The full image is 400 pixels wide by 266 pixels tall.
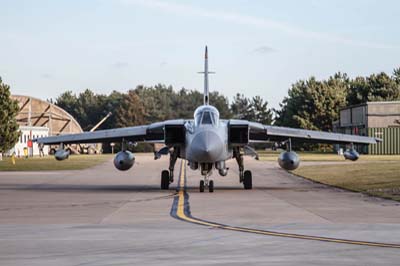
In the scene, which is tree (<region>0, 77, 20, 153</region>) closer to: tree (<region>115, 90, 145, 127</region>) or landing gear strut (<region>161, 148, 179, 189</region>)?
landing gear strut (<region>161, 148, 179, 189</region>)

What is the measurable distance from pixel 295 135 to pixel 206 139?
234 inches

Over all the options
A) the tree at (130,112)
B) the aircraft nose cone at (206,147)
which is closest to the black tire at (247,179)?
the aircraft nose cone at (206,147)

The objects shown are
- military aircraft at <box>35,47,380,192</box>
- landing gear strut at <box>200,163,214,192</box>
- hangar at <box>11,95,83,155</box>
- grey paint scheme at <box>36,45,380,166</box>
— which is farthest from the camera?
hangar at <box>11,95,83,155</box>

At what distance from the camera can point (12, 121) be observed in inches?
2788

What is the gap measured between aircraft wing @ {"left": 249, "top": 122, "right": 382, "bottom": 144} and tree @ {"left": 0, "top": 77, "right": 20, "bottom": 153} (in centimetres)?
4177

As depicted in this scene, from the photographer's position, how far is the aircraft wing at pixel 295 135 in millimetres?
29172

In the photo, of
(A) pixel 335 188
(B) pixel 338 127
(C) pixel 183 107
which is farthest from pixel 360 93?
(A) pixel 335 188

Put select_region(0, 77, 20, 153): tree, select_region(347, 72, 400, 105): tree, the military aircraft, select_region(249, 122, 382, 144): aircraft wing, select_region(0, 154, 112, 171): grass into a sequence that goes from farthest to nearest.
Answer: select_region(347, 72, 400, 105): tree → select_region(0, 77, 20, 153): tree → select_region(0, 154, 112, 171): grass → select_region(249, 122, 382, 144): aircraft wing → the military aircraft

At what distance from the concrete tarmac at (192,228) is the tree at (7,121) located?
4347cm

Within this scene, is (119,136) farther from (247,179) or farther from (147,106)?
(147,106)

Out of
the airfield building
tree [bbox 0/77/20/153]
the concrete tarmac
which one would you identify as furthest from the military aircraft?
the airfield building

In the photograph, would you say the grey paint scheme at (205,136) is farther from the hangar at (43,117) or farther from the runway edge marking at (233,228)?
the hangar at (43,117)

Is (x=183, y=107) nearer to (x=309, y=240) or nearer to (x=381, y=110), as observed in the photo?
(x=381, y=110)

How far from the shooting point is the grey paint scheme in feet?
81.9
